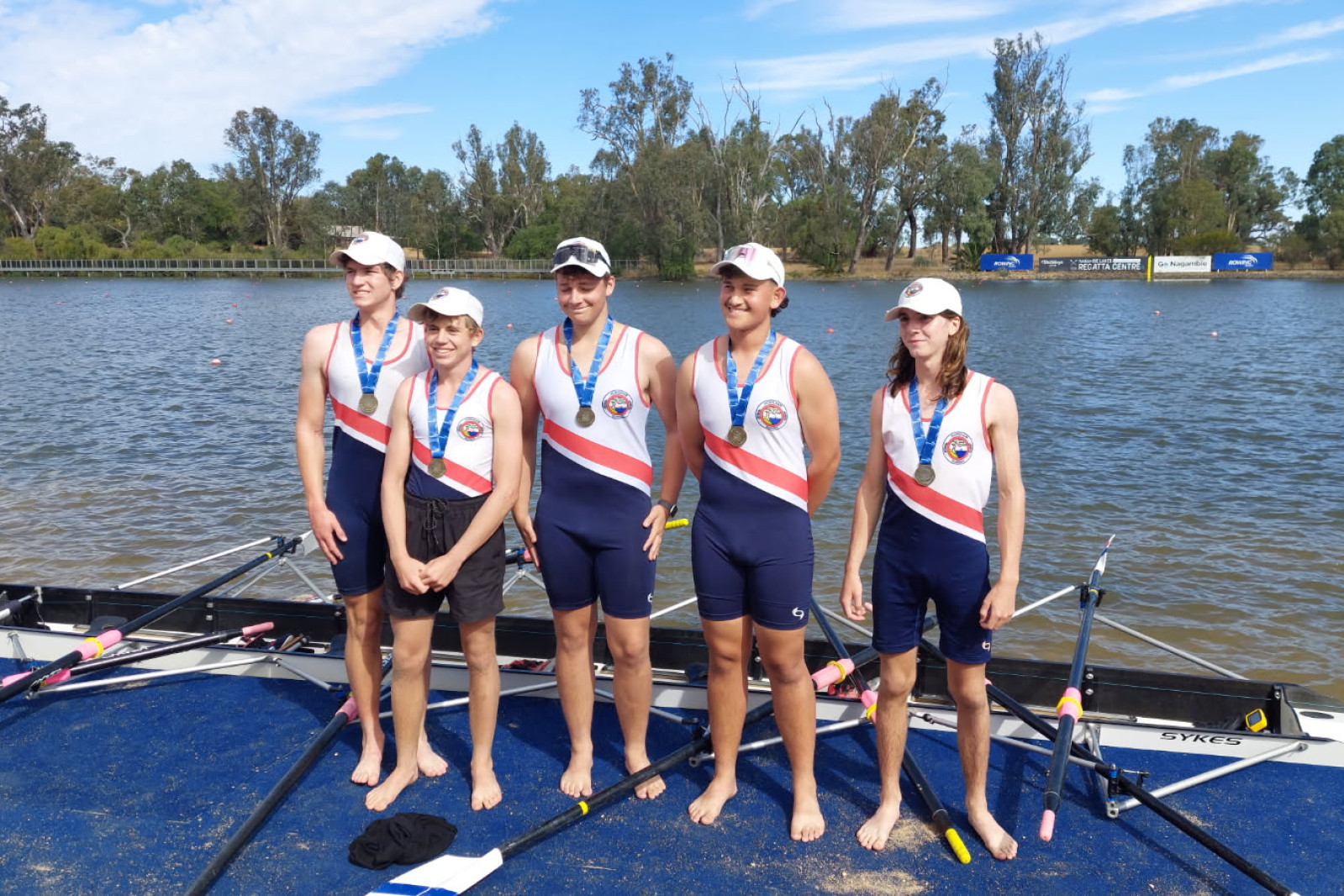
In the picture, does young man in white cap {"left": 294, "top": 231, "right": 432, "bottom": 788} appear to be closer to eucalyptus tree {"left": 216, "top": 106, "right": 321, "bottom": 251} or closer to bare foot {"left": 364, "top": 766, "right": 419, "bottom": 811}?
bare foot {"left": 364, "top": 766, "right": 419, "bottom": 811}

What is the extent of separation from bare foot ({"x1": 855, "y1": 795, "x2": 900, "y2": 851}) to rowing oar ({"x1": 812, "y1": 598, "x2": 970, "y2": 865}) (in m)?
0.15

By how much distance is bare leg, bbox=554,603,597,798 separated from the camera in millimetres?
4004

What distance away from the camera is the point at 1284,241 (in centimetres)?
7581

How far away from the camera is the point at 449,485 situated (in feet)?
12.6

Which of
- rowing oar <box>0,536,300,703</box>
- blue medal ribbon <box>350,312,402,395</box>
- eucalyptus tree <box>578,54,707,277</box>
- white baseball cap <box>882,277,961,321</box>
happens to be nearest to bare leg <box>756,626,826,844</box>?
white baseball cap <box>882,277,961,321</box>

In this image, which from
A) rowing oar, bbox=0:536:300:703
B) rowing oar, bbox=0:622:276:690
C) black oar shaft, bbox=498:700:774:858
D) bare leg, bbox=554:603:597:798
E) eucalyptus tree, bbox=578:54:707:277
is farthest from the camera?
eucalyptus tree, bbox=578:54:707:277

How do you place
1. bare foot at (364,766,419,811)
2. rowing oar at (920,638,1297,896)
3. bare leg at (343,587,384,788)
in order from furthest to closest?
bare leg at (343,587,384,788) → bare foot at (364,766,419,811) → rowing oar at (920,638,1297,896)

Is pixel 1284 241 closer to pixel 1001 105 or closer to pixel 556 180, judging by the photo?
pixel 1001 105

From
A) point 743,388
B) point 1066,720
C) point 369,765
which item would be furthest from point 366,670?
point 1066,720

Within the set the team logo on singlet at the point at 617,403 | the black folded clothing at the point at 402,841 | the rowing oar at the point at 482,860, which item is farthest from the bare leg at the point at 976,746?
the black folded clothing at the point at 402,841

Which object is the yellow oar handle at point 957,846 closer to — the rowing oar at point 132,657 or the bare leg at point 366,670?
the bare leg at point 366,670

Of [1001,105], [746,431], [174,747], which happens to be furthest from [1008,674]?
[1001,105]

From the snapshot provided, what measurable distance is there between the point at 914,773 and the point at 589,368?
2.20 metres

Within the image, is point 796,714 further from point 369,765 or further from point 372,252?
point 372,252
